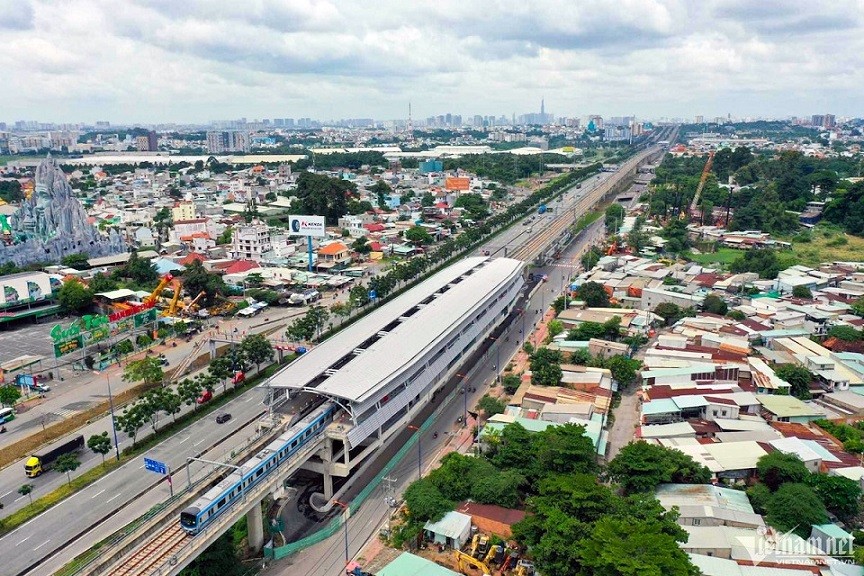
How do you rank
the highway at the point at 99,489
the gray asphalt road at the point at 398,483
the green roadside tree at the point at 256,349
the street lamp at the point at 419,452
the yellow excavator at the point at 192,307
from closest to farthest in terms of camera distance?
the gray asphalt road at the point at 398,483 → the highway at the point at 99,489 → the street lamp at the point at 419,452 → the green roadside tree at the point at 256,349 → the yellow excavator at the point at 192,307

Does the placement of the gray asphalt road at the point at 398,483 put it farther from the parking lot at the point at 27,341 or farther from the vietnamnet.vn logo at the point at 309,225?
the parking lot at the point at 27,341

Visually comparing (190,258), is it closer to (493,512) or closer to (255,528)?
(255,528)

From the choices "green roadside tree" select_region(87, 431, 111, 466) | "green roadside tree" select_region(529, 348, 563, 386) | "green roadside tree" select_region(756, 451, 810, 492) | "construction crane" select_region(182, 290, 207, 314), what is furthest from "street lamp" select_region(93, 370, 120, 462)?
"green roadside tree" select_region(756, 451, 810, 492)

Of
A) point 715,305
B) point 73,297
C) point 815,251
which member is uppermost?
point 815,251

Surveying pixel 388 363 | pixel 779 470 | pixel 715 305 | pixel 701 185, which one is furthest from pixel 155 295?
pixel 701 185

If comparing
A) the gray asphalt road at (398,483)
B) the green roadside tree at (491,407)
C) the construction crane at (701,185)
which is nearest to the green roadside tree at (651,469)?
the green roadside tree at (491,407)

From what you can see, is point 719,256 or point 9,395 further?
point 719,256
